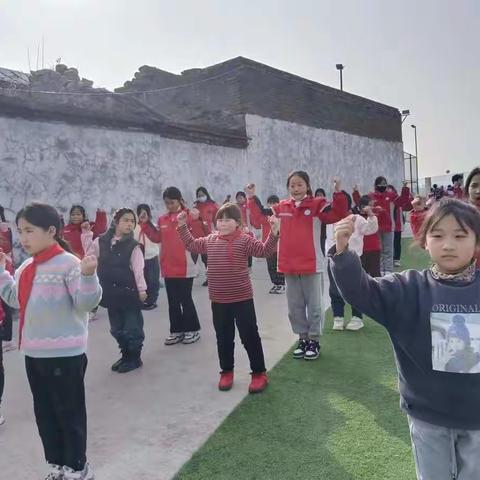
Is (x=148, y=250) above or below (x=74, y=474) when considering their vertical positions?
above

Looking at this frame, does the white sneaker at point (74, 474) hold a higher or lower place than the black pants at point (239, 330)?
lower

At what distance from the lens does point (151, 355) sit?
5117 millimetres

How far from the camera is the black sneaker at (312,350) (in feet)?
15.2

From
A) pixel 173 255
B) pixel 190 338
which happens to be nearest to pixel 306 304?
pixel 190 338

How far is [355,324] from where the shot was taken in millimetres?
5609

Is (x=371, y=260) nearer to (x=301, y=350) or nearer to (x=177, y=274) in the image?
(x=301, y=350)

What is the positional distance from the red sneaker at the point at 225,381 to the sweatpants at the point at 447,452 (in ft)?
7.48

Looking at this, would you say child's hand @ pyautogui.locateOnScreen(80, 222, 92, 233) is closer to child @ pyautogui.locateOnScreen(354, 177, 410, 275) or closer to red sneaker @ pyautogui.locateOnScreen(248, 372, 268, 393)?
red sneaker @ pyautogui.locateOnScreen(248, 372, 268, 393)

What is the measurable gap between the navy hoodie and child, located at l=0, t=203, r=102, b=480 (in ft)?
4.55

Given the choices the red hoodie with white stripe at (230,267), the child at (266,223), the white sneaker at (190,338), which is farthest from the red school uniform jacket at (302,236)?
the child at (266,223)

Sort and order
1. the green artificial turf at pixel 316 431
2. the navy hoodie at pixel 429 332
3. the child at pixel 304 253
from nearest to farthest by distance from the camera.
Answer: the navy hoodie at pixel 429 332 → the green artificial turf at pixel 316 431 → the child at pixel 304 253

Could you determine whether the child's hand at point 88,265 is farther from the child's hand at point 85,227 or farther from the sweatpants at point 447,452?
the child's hand at point 85,227

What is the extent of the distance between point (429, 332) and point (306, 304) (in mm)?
2873

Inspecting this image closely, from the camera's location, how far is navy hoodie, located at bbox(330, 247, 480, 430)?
5.77ft
